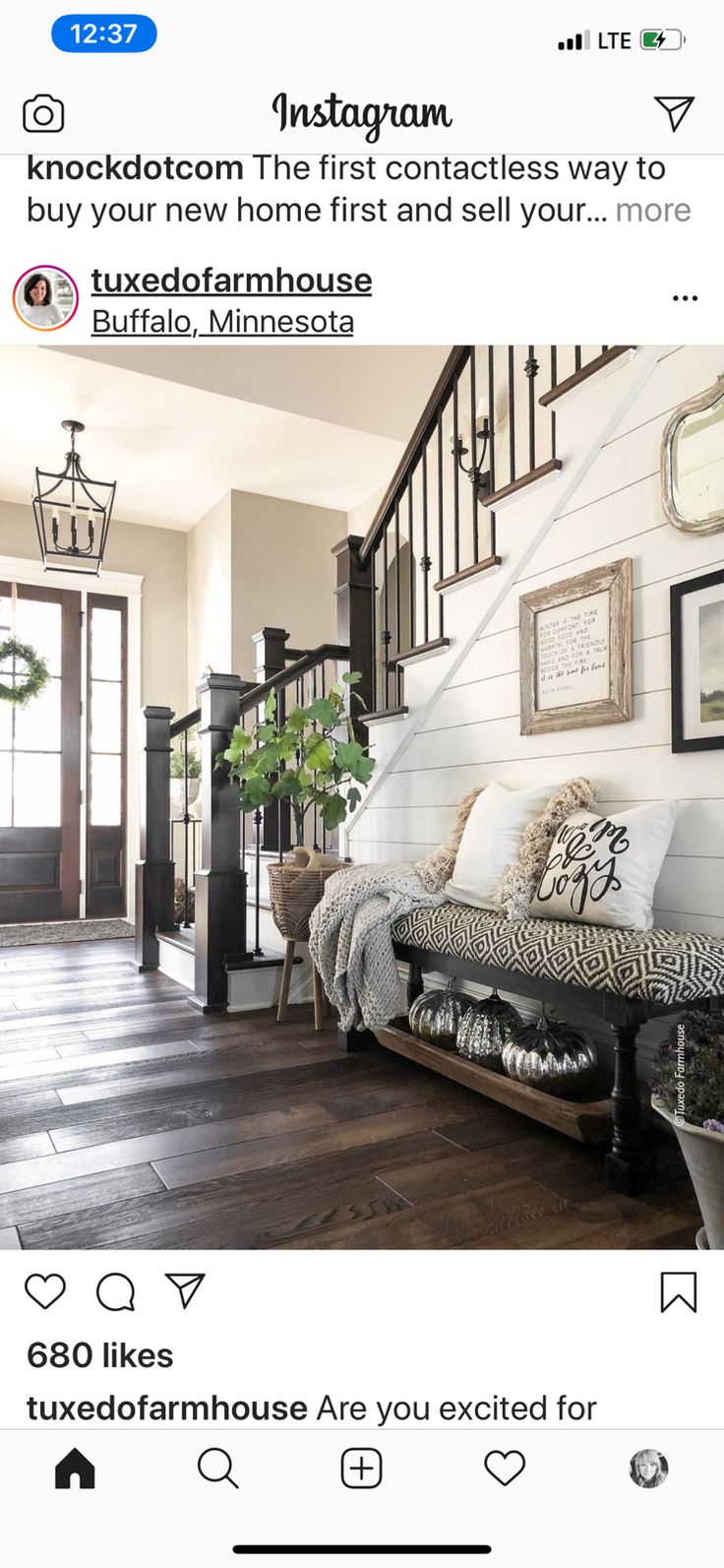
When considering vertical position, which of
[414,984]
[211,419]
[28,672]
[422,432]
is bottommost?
[414,984]

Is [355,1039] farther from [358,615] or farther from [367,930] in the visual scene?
[358,615]

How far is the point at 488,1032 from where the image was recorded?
198 centimetres

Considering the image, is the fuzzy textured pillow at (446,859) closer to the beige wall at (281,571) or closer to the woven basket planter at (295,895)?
the woven basket planter at (295,895)

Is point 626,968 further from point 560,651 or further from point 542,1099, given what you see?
point 560,651

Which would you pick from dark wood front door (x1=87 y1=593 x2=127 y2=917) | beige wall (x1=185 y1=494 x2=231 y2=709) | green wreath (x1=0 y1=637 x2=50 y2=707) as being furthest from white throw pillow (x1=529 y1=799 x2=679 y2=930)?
dark wood front door (x1=87 y1=593 x2=127 y2=917)

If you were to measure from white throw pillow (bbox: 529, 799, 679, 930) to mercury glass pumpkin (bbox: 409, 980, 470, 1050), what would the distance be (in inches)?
18.3

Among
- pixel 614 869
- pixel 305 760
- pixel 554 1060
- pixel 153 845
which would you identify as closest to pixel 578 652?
pixel 614 869

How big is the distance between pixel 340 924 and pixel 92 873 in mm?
4089
